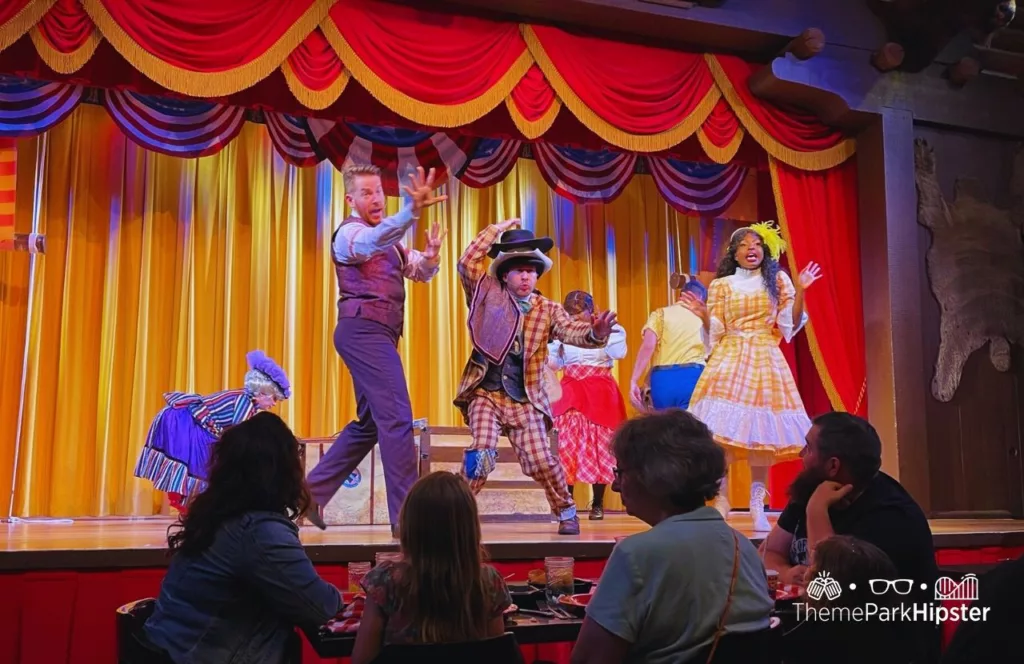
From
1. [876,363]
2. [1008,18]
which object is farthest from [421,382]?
[1008,18]

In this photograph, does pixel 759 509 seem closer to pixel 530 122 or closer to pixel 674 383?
pixel 674 383

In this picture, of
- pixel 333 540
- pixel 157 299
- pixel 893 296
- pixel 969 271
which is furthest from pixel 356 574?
pixel 969 271

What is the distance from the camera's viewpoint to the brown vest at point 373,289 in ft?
16.0

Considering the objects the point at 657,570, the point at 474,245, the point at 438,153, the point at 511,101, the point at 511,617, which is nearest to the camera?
the point at 657,570

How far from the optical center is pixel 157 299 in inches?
305

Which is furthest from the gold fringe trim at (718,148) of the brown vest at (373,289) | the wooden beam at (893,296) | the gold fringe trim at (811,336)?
the brown vest at (373,289)

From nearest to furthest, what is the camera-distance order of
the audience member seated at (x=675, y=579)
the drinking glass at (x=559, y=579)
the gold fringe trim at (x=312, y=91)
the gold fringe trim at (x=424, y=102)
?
1. the audience member seated at (x=675, y=579)
2. the drinking glass at (x=559, y=579)
3. the gold fringe trim at (x=312, y=91)
4. the gold fringe trim at (x=424, y=102)

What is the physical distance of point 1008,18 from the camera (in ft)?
22.5

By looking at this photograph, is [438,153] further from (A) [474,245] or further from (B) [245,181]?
(B) [245,181]

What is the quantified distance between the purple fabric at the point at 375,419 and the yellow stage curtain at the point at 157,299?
128 inches

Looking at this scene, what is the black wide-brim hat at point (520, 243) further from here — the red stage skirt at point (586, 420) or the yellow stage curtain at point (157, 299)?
the yellow stage curtain at point (157, 299)

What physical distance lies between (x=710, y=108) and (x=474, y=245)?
2479 millimetres

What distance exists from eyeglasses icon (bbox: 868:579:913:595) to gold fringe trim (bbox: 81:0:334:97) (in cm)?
443

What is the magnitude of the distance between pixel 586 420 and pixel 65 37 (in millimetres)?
4361
